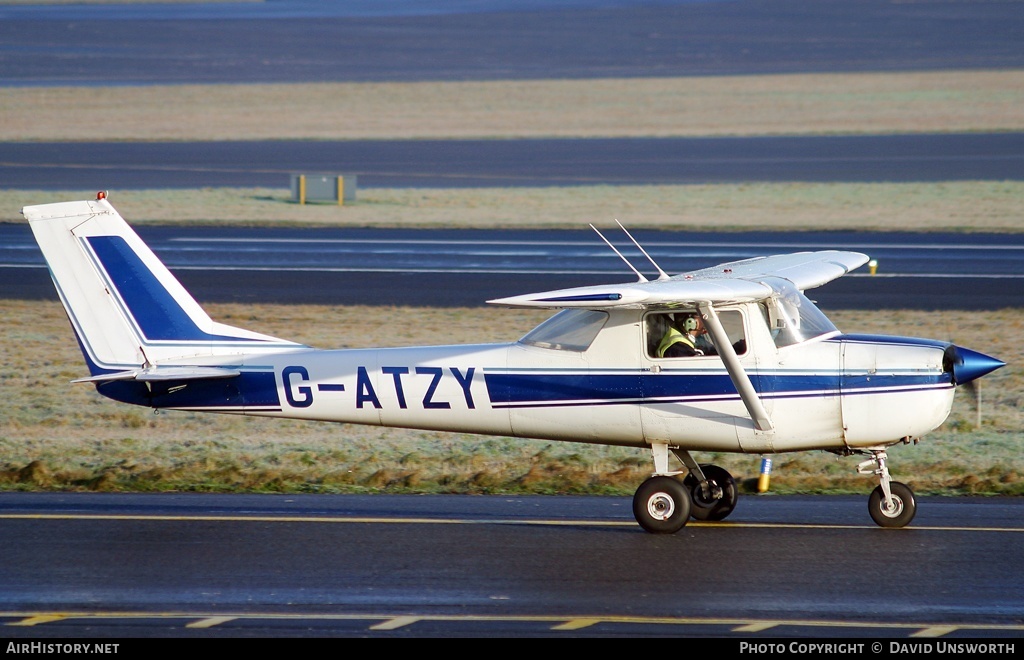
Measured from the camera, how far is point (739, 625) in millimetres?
8617

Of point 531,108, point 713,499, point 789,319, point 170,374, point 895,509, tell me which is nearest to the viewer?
point 789,319

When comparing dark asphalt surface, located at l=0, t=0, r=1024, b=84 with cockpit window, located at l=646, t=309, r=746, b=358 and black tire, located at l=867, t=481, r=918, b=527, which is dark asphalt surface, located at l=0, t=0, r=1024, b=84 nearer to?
cockpit window, located at l=646, t=309, r=746, b=358

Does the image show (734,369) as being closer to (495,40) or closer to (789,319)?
(789,319)

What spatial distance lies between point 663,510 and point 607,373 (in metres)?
1.20

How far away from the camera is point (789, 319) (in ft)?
36.1

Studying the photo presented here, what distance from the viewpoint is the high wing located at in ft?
31.4

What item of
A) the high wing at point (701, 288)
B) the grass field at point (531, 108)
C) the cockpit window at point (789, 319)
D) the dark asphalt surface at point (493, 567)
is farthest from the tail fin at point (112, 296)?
the grass field at point (531, 108)

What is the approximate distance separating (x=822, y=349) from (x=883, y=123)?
53.1m

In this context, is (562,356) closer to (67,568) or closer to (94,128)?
(67,568)

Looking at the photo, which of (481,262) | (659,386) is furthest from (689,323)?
(481,262)

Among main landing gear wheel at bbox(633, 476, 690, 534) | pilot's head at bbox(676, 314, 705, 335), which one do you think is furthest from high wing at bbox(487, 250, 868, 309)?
main landing gear wheel at bbox(633, 476, 690, 534)

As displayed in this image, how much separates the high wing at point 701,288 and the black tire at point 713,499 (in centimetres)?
166

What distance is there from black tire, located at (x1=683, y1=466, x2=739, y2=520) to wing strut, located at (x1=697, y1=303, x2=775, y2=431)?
98 cm

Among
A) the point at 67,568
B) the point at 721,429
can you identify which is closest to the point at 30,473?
the point at 67,568
